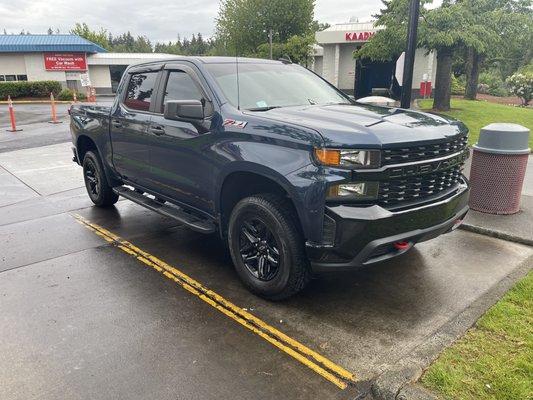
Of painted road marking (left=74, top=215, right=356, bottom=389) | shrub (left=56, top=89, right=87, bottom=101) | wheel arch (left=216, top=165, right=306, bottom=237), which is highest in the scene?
wheel arch (left=216, top=165, right=306, bottom=237)

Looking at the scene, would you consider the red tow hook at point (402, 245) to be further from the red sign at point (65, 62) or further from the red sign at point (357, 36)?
the red sign at point (65, 62)

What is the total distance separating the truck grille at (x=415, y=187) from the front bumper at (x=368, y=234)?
0.34ft

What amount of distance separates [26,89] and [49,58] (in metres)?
5.84

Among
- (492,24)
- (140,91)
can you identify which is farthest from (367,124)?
(492,24)

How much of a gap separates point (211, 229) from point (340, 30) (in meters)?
26.6

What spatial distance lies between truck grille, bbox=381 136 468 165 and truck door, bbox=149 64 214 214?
1662mm

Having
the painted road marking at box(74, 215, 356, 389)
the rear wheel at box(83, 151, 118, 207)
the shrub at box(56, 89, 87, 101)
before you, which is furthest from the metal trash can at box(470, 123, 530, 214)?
the shrub at box(56, 89, 87, 101)

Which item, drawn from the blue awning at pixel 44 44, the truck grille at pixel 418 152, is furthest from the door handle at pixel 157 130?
the blue awning at pixel 44 44

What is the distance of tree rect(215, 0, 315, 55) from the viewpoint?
151ft

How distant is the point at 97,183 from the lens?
22.7ft

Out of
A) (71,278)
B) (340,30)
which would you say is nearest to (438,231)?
(71,278)

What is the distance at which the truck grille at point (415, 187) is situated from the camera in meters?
3.52

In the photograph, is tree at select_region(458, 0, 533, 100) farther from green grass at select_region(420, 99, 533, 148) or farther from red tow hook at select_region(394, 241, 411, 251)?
red tow hook at select_region(394, 241, 411, 251)

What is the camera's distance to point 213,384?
119 inches
